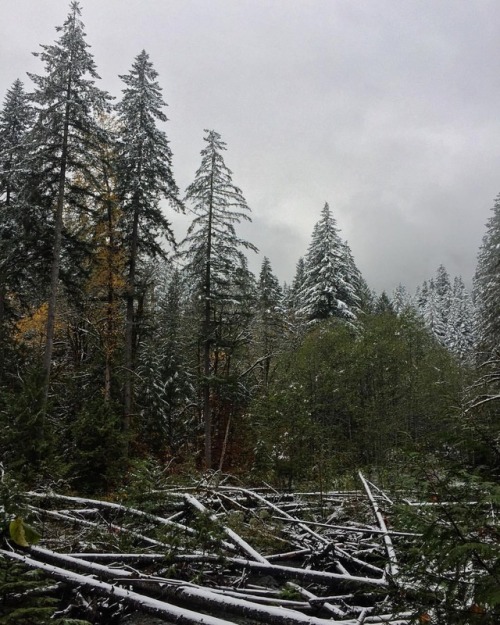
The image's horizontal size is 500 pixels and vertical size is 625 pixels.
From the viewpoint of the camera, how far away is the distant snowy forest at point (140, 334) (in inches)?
574

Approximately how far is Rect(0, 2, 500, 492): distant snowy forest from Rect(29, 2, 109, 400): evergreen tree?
0.05m

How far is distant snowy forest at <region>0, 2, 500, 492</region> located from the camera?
1459 centimetres

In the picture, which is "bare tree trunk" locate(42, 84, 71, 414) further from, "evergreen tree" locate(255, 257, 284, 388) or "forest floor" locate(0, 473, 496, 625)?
"evergreen tree" locate(255, 257, 284, 388)

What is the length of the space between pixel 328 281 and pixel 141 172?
15.6 metres

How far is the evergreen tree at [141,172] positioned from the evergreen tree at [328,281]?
43.2 feet

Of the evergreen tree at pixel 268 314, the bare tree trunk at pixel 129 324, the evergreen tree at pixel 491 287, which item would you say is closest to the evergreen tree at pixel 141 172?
the bare tree trunk at pixel 129 324

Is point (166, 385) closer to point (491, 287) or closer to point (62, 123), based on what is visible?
point (62, 123)

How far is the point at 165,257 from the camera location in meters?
21.4

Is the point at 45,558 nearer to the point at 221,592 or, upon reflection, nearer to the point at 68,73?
the point at 221,592

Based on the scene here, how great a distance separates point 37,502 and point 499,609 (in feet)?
23.1

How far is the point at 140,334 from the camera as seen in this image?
72.7 ft

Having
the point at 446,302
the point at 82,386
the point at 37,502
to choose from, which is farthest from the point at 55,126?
the point at 446,302

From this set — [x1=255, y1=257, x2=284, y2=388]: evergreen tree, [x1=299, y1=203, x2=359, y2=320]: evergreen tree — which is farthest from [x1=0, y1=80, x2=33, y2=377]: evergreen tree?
[x1=299, y1=203, x2=359, y2=320]: evergreen tree

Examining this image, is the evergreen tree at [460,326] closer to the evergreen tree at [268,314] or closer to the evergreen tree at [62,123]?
the evergreen tree at [268,314]
